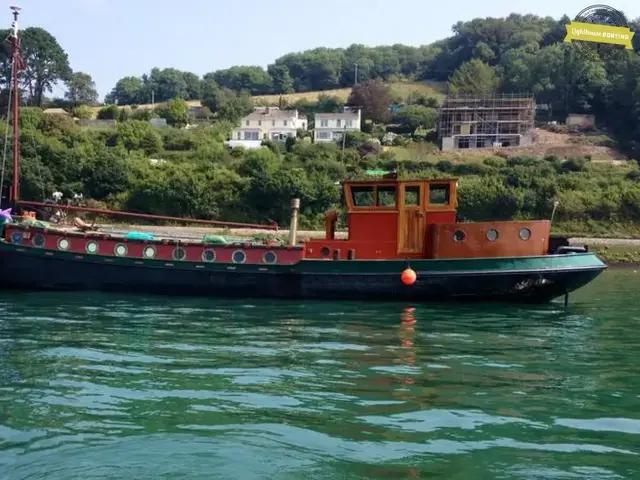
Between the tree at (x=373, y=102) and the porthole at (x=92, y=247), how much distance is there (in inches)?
2742

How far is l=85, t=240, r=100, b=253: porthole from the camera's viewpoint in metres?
19.6

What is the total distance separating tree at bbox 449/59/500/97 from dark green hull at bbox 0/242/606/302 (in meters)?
72.6

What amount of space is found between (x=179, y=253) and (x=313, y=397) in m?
11.7

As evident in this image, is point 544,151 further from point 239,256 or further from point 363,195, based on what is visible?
point 239,256

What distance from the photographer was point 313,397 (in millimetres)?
8656

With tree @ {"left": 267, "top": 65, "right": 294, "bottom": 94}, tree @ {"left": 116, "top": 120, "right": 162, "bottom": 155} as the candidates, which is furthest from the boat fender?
tree @ {"left": 267, "top": 65, "right": 294, "bottom": 94}

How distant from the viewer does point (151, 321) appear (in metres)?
14.8

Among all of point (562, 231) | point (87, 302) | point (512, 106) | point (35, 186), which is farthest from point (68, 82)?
point (87, 302)

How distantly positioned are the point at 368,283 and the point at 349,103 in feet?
252

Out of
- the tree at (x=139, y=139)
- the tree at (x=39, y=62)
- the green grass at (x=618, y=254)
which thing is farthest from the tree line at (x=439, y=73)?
the green grass at (x=618, y=254)

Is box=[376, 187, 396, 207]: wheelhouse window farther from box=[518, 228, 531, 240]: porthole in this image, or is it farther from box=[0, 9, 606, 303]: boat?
box=[518, 228, 531, 240]: porthole

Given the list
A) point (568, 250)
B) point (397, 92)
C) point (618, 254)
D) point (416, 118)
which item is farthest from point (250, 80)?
point (568, 250)

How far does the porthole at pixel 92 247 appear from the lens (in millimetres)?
19641

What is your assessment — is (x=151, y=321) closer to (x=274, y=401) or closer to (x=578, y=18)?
(x=274, y=401)
